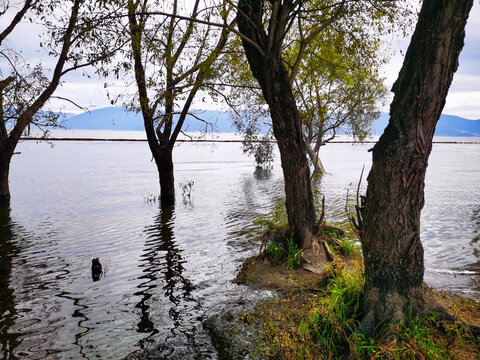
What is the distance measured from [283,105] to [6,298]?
29.0 feet

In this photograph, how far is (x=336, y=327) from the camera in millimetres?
6457

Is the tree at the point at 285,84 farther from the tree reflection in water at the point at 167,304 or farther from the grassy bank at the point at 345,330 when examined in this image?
the tree reflection in water at the point at 167,304

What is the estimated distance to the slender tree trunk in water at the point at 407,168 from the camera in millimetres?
6059

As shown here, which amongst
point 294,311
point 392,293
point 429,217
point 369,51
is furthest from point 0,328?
point 429,217

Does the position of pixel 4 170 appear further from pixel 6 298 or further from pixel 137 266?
pixel 6 298

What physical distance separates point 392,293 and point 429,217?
16.2m

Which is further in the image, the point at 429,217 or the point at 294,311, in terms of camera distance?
the point at 429,217

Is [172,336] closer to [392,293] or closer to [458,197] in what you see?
[392,293]

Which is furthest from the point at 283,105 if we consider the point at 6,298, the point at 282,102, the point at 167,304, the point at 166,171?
the point at 166,171

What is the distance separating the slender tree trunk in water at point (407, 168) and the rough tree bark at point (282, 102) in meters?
4.60

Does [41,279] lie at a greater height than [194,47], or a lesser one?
lesser

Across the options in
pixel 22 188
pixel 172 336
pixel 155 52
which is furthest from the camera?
pixel 22 188

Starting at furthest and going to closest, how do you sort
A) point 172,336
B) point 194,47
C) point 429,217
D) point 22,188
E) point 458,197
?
1. point 22,188
2. point 458,197
3. point 429,217
4. point 194,47
5. point 172,336

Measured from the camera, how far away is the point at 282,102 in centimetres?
1096
